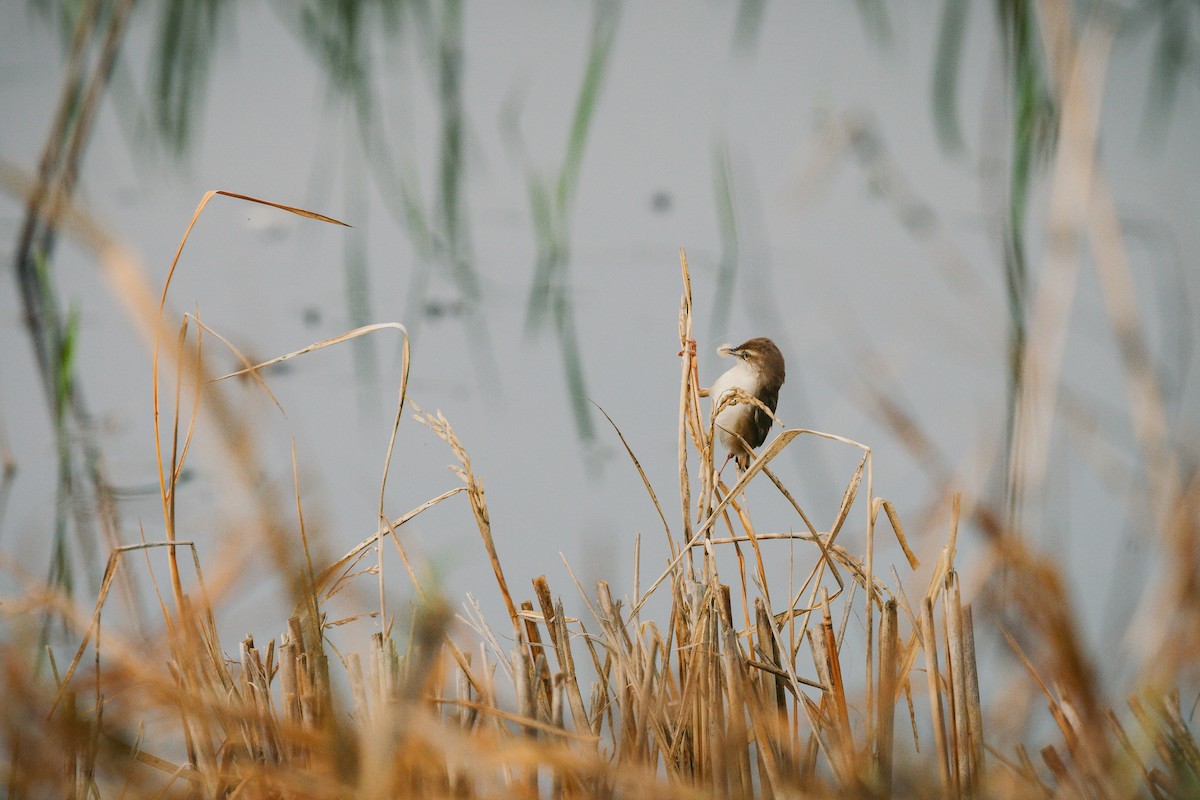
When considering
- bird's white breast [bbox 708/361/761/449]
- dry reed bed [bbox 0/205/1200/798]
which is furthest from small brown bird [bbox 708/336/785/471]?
dry reed bed [bbox 0/205/1200/798]

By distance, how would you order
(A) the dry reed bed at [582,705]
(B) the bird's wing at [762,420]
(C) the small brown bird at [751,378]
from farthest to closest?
(B) the bird's wing at [762,420]
(C) the small brown bird at [751,378]
(A) the dry reed bed at [582,705]

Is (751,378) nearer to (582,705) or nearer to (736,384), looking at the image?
(736,384)

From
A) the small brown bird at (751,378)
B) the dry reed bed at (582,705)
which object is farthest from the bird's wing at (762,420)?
the dry reed bed at (582,705)

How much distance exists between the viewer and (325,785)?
498mm

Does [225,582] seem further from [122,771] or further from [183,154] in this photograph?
[183,154]

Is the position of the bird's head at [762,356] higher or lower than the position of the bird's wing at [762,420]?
higher

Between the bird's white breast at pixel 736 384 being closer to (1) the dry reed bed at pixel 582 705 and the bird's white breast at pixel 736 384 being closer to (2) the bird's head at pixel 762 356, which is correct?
(2) the bird's head at pixel 762 356

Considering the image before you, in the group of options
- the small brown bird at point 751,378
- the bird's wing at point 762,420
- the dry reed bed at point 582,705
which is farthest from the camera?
the bird's wing at point 762,420

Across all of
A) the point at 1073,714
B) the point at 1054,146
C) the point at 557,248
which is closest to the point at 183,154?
the point at 557,248

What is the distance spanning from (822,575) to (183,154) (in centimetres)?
80

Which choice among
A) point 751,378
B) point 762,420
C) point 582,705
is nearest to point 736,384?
point 751,378

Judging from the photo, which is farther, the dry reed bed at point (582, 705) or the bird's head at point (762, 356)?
the bird's head at point (762, 356)

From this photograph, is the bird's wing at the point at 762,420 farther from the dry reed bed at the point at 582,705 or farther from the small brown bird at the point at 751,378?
the dry reed bed at the point at 582,705

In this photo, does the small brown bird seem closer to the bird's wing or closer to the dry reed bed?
the bird's wing
